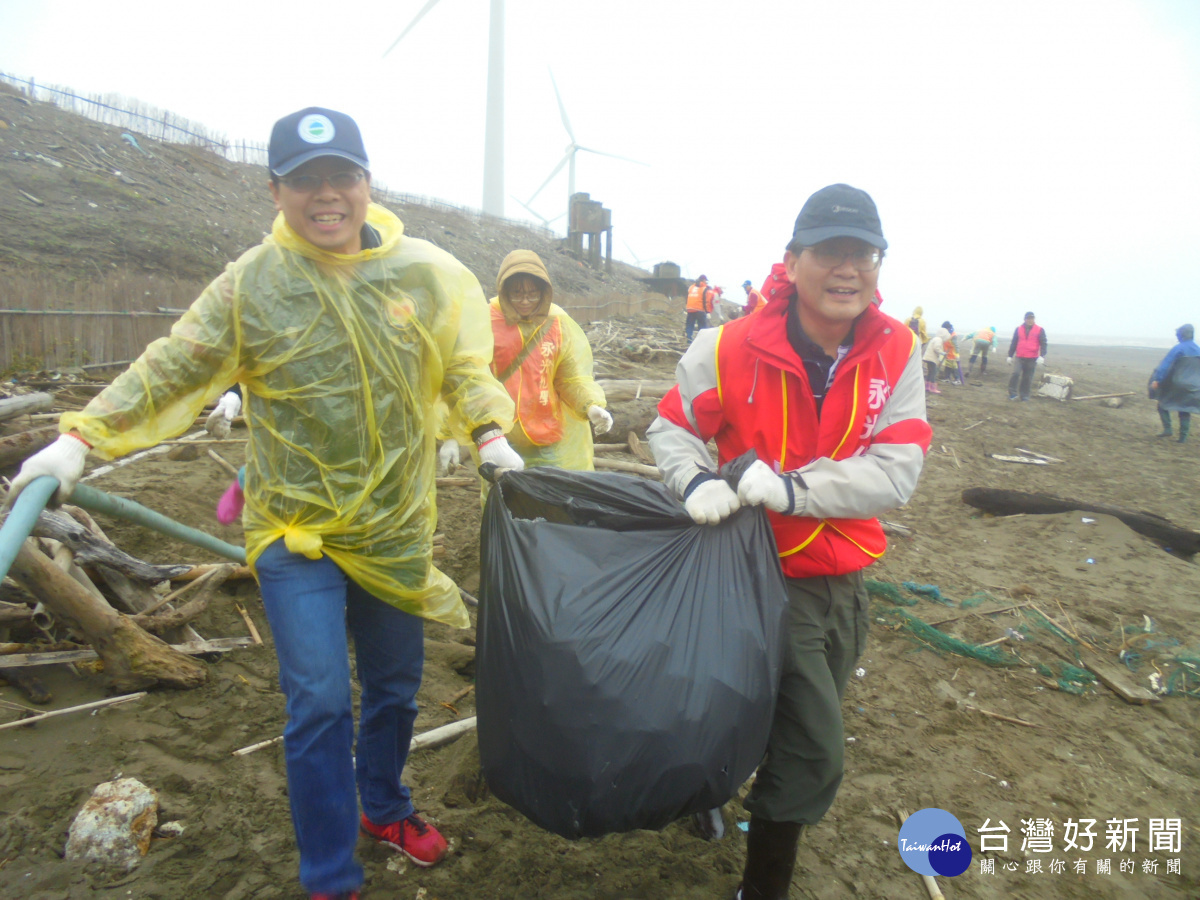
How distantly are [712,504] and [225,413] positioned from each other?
4.67 ft

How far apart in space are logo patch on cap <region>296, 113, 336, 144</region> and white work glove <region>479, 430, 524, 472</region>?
0.81 meters

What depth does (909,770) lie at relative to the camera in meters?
2.58

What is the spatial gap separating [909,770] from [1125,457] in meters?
9.15

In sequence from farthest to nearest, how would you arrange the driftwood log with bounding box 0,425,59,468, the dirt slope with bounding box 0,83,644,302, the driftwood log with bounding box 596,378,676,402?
the dirt slope with bounding box 0,83,644,302
the driftwood log with bounding box 596,378,676,402
the driftwood log with bounding box 0,425,59,468

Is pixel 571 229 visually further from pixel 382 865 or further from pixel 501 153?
pixel 382 865

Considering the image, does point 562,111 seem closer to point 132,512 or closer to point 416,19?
point 416,19

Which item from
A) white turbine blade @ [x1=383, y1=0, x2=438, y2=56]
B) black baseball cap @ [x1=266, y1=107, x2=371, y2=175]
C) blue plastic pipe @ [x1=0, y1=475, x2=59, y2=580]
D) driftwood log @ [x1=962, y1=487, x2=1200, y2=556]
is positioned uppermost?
white turbine blade @ [x1=383, y1=0, x2=438, y2=56]

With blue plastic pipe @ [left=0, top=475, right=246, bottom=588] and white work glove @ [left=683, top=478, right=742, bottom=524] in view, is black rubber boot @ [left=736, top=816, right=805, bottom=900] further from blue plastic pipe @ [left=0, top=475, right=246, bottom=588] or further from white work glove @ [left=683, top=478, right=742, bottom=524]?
blue plastic pipe @ [left=0, top=475, right=246, bottom=588]

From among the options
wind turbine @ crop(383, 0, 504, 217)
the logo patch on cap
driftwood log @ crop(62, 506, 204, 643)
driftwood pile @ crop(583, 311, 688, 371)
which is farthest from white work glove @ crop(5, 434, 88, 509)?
wind turbine @ crop(383, 0, 504, 217)

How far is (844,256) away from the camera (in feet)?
5.61

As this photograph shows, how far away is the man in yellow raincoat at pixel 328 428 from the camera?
1.58 m

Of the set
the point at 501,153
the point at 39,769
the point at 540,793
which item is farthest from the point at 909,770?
the point at 501,153

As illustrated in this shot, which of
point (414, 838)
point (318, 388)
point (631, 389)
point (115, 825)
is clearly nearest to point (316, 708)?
point (414, 838)

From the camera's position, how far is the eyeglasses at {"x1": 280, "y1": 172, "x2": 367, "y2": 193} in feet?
5.35
